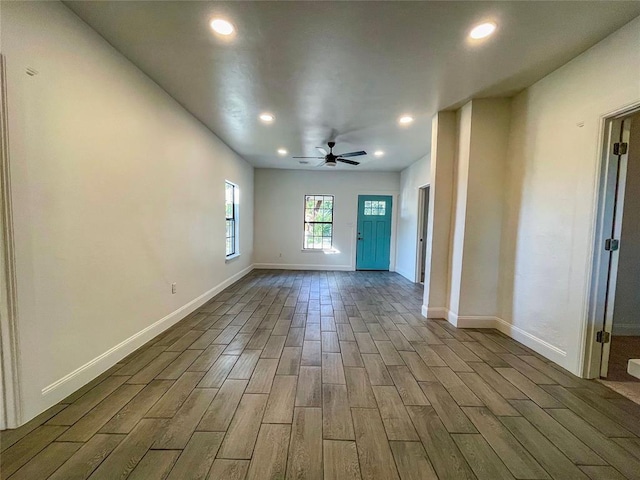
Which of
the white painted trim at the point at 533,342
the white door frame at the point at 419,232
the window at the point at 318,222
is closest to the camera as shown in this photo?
the white painted trim at the point at 533,342

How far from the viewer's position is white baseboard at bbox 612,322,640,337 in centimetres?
301

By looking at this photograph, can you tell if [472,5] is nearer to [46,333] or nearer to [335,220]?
[46,333]

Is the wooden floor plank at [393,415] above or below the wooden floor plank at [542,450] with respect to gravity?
below

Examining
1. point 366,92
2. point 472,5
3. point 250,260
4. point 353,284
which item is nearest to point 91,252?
point 366,92

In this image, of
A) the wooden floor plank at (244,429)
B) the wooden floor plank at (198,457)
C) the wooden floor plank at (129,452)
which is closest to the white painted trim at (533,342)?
the wooden floor plank at (244,429)

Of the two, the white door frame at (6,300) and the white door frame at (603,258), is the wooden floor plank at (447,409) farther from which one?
the white door frame at (6,300)

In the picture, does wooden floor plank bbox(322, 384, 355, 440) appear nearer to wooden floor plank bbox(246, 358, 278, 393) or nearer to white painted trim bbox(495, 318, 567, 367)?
wooden floor plank bbox(246, 358, 278, 393)

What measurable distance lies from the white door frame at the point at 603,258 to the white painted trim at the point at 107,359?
3822 mm

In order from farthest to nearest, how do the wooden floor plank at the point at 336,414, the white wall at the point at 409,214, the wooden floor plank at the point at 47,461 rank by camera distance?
1. the white wall at the point at 409,214
2. the wooden floor plank at the point at 336,414
3. the wooden floor plank at the point at 47,461

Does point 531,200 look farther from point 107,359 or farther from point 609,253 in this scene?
point 107,359

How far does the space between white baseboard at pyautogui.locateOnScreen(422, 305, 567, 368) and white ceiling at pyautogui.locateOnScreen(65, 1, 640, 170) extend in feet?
8.17

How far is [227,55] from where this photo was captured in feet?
7.41

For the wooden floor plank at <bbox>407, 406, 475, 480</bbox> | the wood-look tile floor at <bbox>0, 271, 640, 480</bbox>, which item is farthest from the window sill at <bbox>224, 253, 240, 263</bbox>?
the wooden floor plank at <bbox>407, 406, 475, 480</bbox>

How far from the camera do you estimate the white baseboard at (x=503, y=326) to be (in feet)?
8.03
